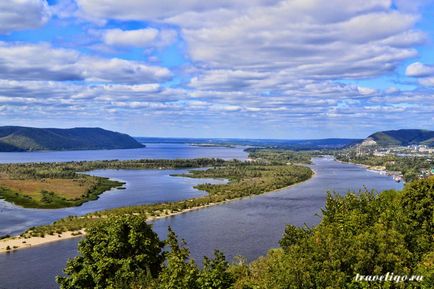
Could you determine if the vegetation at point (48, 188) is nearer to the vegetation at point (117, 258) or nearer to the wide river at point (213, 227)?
the wide river at point (213, 227)

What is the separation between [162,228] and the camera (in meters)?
83.1

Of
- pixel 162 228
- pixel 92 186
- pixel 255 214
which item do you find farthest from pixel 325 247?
A: pixel 92 186

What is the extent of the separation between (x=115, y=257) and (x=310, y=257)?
64.1 feet

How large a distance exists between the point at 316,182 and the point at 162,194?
6015 centimetres

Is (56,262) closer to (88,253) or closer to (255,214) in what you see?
(88,253)

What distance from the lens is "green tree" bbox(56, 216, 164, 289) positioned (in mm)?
37625

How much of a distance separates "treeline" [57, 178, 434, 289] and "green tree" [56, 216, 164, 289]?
0.26 feet

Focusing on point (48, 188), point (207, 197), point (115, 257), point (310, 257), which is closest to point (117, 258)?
point (115, 257)

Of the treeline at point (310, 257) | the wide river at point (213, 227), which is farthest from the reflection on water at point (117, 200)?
the treeline at point (310, 257)

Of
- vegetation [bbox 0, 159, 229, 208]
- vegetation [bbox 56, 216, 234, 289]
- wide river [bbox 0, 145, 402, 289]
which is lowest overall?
wide river [bbox 0, 145, 402, 289]

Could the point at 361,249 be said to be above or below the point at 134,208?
above

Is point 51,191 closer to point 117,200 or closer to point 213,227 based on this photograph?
point 117,200

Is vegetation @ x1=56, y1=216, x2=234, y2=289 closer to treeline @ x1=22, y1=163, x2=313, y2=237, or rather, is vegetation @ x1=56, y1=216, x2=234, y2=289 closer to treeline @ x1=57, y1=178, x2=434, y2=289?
treeline @ x1=57, y1=178, x2=434, y2=289

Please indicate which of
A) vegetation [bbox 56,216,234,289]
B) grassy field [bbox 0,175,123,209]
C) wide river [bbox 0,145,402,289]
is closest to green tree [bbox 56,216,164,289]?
vegetation [bbox 56,216,234,289]
